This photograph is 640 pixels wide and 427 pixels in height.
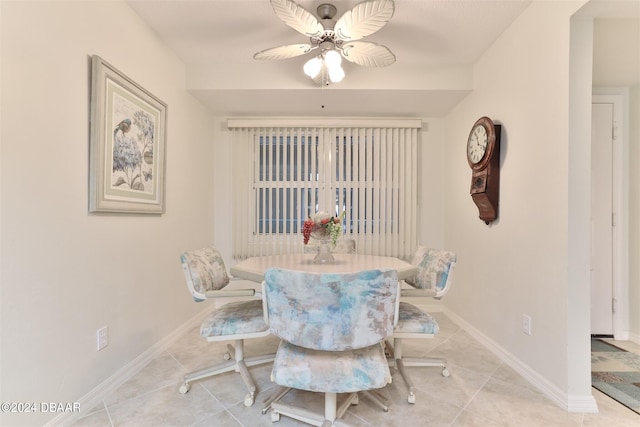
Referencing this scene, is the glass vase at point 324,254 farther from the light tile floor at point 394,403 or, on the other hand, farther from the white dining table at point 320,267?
the light tile floor at point 394,403

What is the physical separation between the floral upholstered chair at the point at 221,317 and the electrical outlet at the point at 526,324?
171cm

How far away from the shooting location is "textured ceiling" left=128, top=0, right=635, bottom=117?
2.03 meters

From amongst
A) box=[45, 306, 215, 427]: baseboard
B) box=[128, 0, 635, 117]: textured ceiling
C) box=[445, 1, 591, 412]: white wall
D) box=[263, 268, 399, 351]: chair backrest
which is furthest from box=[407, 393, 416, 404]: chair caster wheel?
box=[128, 0, 635, 117]: textured ceiling

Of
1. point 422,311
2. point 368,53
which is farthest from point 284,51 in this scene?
point 422,311

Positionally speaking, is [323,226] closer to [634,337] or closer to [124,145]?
[124,145]

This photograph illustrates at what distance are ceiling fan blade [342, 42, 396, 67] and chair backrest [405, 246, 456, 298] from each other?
1.39m

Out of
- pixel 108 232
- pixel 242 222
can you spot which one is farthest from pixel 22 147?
pixel 242 222

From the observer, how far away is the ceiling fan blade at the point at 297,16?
1.57 metres

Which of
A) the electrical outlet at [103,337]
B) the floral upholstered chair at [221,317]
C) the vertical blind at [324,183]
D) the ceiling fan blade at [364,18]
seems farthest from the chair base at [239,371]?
the ceiling fan blade at [364,18]

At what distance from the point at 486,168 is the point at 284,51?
1.77 meters

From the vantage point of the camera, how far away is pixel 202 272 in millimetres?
1838

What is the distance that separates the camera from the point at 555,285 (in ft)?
5.66

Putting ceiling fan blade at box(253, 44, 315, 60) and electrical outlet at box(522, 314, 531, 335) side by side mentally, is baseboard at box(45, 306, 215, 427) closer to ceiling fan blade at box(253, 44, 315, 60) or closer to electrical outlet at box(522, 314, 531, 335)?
ceiling fan blade at box(253, 44, 315, 60)

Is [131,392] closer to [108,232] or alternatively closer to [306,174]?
[108,232]
